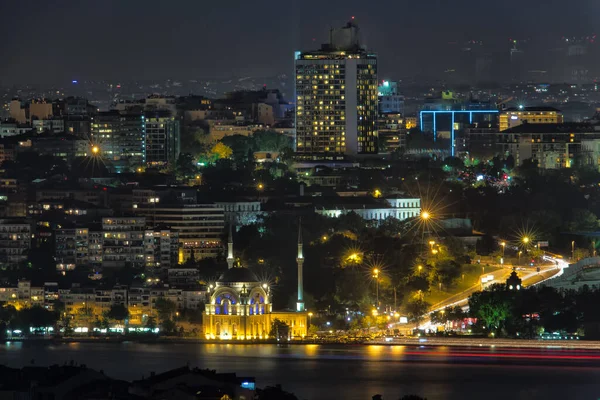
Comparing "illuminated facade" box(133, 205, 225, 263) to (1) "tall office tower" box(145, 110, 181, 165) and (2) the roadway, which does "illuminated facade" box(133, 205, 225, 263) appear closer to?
(2) the roadway

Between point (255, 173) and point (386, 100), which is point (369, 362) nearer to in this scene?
point (255, 173)

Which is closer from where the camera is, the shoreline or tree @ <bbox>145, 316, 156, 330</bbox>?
the shoreline

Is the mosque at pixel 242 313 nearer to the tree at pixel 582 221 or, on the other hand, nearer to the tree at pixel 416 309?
the tree at pixel 416 309

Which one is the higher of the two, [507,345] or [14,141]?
[14,141]

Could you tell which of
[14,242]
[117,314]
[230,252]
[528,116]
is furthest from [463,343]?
[528,116]

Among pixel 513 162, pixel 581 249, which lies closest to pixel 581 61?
pixel 513 162

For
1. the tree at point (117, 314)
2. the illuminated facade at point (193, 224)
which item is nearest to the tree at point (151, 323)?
the tree at point (117, 314)

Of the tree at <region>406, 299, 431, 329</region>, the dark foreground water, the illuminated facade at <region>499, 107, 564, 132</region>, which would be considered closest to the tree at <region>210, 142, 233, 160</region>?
the illuminated facade at <region>499, 107, 564, 132</region>
